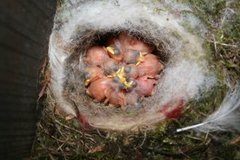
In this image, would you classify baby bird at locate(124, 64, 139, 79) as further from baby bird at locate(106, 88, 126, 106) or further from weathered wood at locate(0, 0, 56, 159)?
weathered wood at locate(0, 0, 56, 159)

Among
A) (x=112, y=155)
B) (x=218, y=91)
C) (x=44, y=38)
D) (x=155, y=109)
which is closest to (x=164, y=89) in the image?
(x=155, y=109)

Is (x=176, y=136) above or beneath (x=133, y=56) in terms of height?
beneath

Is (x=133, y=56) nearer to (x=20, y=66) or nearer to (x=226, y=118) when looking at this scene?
(x=226, y=118)

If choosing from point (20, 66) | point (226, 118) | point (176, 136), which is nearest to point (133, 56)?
point (176, 136)

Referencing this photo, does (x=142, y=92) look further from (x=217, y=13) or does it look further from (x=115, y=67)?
(x=217, y=13)

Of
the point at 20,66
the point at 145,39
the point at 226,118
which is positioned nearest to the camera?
the point at 20,66

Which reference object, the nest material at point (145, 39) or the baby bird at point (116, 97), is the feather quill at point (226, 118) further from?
the baby bird at point (116, 97)
